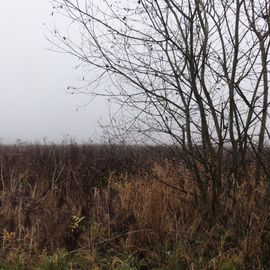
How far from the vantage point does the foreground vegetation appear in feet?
16.4

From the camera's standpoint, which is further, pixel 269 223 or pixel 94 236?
pixel 94 236

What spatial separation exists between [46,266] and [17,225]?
4.69ft

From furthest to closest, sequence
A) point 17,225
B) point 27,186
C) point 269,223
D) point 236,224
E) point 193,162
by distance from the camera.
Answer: point 27,186 → point 17,225 → point 193,162 → point 236,224 → point 269,223

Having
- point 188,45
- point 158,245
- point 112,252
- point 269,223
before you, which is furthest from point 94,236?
point 188,45

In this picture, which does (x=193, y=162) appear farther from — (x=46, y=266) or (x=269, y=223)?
(x=46, y=266)

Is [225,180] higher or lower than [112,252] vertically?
higher

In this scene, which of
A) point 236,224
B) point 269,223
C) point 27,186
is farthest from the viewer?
point 27,186

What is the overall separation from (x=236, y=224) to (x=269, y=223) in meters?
0.43

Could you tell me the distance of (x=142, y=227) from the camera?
5.85 meters

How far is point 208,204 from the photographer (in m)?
5.92

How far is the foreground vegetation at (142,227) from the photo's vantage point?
4988mm

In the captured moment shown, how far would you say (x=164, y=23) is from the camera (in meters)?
5.95

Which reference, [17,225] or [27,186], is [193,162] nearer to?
[17,225]

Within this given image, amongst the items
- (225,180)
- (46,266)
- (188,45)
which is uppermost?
(188,45)
